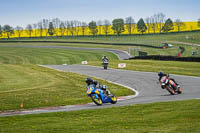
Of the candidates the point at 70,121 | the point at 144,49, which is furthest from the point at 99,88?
the point at 144,49

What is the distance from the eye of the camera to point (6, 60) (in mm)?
77812

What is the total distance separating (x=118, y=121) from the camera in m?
11.9

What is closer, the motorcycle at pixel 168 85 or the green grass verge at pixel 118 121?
the green grass verge at pixel 118 121

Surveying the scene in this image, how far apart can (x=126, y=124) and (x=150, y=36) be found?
421 feet

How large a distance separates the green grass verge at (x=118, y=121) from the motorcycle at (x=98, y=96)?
233 centimetres

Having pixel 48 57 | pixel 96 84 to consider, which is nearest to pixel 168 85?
pixel 96 84

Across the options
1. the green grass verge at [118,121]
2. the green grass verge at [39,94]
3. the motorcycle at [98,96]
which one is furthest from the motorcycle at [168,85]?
the green grass verge at [118,121]

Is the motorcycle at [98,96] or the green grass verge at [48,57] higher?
the motorcycle at [98,96]

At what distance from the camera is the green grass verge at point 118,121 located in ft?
34.6

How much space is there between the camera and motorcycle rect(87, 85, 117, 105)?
16.6 meters

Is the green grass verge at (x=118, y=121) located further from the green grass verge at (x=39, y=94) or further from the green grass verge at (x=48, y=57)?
the green grass verge at (x=48, y=57)

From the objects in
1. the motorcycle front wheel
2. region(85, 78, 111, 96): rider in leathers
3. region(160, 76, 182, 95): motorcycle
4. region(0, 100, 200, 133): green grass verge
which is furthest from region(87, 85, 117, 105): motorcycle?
region(160, 76, 182, 95): motorcycle

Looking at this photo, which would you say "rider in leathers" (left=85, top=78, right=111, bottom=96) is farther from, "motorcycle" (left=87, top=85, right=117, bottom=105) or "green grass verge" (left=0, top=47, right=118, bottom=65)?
"green grass verge" (left=0, top=47, right=118, bottom=65)

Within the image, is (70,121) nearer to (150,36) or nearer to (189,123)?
(189,123)
